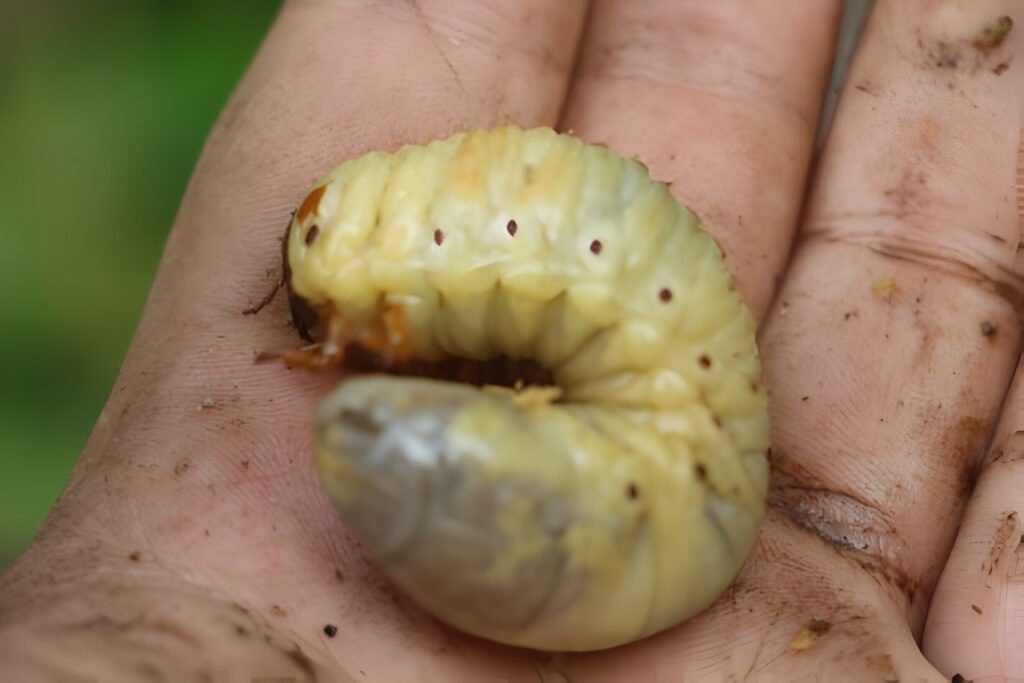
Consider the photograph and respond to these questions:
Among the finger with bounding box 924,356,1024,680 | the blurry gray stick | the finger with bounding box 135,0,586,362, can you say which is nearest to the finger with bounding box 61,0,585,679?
the finger with bounding box 135,0,586,362

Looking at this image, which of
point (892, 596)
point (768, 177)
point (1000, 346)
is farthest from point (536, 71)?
point (892, 596)

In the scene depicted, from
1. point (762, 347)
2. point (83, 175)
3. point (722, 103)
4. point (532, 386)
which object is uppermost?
point (722, 103)

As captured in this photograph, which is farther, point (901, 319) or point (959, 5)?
point (959, 5)

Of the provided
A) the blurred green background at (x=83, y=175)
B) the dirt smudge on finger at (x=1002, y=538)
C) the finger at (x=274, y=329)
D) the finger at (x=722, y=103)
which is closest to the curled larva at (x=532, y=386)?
the finger at (x=274, y=329)

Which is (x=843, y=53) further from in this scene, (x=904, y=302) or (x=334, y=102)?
(x=334, y=102)

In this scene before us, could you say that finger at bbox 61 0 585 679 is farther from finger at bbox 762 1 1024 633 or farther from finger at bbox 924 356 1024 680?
finger at bbox 924 356 1024 680

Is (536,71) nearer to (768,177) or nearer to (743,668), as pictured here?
(768,177)

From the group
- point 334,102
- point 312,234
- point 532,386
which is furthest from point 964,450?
point 334,102

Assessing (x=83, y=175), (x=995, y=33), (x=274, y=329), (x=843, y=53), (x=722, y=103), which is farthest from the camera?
(x=83, y=175)
